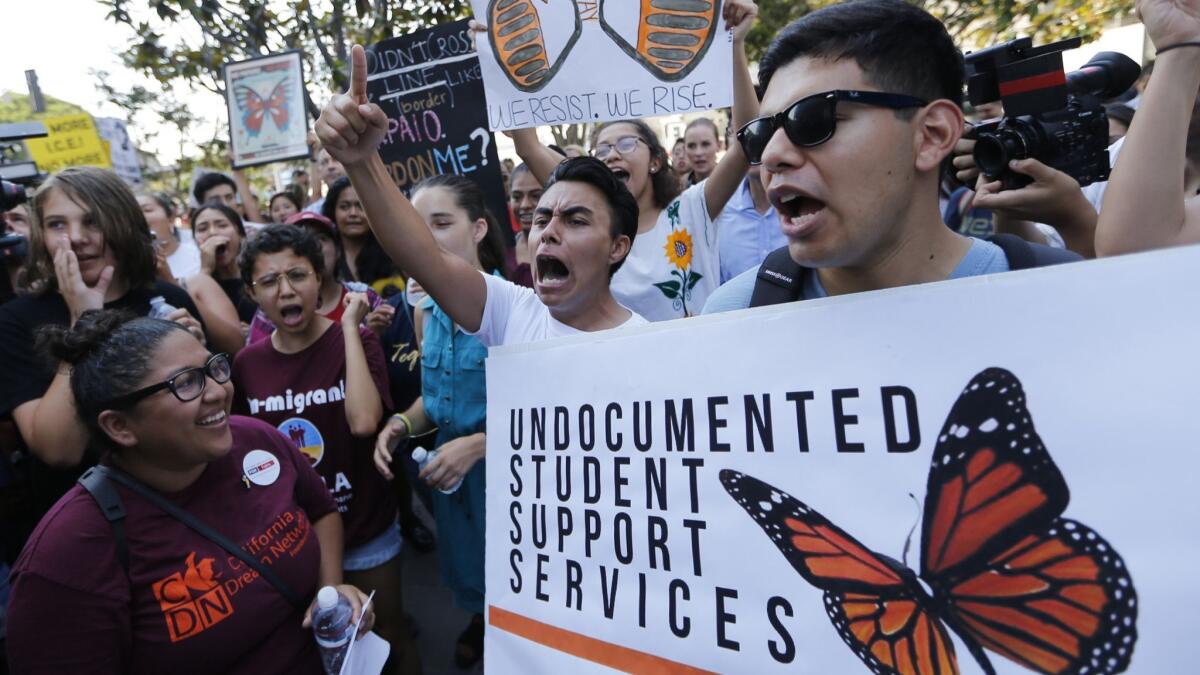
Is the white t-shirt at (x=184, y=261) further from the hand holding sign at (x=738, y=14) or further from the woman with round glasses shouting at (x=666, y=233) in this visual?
the hand holding sign at (x=738, y=14)

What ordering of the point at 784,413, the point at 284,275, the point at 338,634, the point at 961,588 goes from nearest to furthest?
the point at 961,588, the point at 784,413, the point at 338,634, the point at 284,275

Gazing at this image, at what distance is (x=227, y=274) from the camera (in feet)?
15.0

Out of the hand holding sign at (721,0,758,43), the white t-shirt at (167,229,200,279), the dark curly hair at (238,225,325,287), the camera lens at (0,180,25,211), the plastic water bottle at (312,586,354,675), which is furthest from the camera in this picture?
the white t-shirt at (167,229,200,279)

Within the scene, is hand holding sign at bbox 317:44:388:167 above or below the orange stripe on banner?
above

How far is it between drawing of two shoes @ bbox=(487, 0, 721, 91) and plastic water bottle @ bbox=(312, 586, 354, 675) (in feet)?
6.05

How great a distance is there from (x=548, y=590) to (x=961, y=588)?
0.79 m

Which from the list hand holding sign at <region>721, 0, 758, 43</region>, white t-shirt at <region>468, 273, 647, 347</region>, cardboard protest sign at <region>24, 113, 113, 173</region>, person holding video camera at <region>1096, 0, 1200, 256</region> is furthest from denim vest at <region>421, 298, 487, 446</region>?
cardboard protest sign at <region>24, 113, 113, 173</region>

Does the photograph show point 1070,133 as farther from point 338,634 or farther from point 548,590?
point 338,634

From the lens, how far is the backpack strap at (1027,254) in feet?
4.33

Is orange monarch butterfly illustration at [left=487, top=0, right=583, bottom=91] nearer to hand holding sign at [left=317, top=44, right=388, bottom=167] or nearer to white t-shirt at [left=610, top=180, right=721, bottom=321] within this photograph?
white t-shirt at [left=610, top=180, right=721, bottom=321]

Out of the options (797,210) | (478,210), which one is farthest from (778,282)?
(478,210)

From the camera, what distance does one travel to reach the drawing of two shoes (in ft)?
8.21

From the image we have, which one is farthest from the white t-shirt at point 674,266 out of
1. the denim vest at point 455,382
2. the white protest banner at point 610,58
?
the denim vest at point 455,382

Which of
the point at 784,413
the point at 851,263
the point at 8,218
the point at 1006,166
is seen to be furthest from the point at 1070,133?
the point at 8,218
